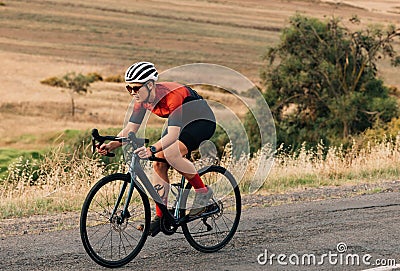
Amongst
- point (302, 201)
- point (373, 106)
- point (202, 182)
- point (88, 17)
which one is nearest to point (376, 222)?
point (302, 201)

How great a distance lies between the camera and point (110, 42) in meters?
72.8

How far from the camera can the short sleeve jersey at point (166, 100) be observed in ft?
21.8

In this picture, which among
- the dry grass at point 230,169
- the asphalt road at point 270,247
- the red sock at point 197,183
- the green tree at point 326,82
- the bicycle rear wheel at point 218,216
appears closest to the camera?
the asphalt road at point 270,247

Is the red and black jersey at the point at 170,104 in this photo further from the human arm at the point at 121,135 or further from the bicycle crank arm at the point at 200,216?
the bicycle crank arm at the point at 200,216

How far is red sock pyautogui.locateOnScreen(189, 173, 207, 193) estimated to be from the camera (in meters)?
7.10

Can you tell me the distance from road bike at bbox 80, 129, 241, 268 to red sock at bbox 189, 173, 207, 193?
0.26 ft

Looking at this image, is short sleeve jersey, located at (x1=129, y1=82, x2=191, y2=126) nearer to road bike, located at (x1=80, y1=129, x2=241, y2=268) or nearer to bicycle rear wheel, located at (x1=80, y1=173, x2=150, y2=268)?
road bike, located at (x1=80, y1=129, x2=241, y2=268)

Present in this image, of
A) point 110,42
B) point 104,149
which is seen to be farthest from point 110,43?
point 104,149

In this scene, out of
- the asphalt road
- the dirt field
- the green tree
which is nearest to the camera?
the asphalt road

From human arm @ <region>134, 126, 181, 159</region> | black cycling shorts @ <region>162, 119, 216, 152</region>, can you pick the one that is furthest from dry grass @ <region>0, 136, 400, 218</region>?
human arm @ <region>134, 126, 181, 159</region>

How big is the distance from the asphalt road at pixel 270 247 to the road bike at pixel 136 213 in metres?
0.15

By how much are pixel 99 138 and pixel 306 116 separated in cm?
3488

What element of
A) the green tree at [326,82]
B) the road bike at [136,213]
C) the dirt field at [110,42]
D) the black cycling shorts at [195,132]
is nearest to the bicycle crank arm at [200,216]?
the road bike at [136,213]

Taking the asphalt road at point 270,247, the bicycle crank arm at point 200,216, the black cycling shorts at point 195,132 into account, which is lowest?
the asphalt road at point 270,247
